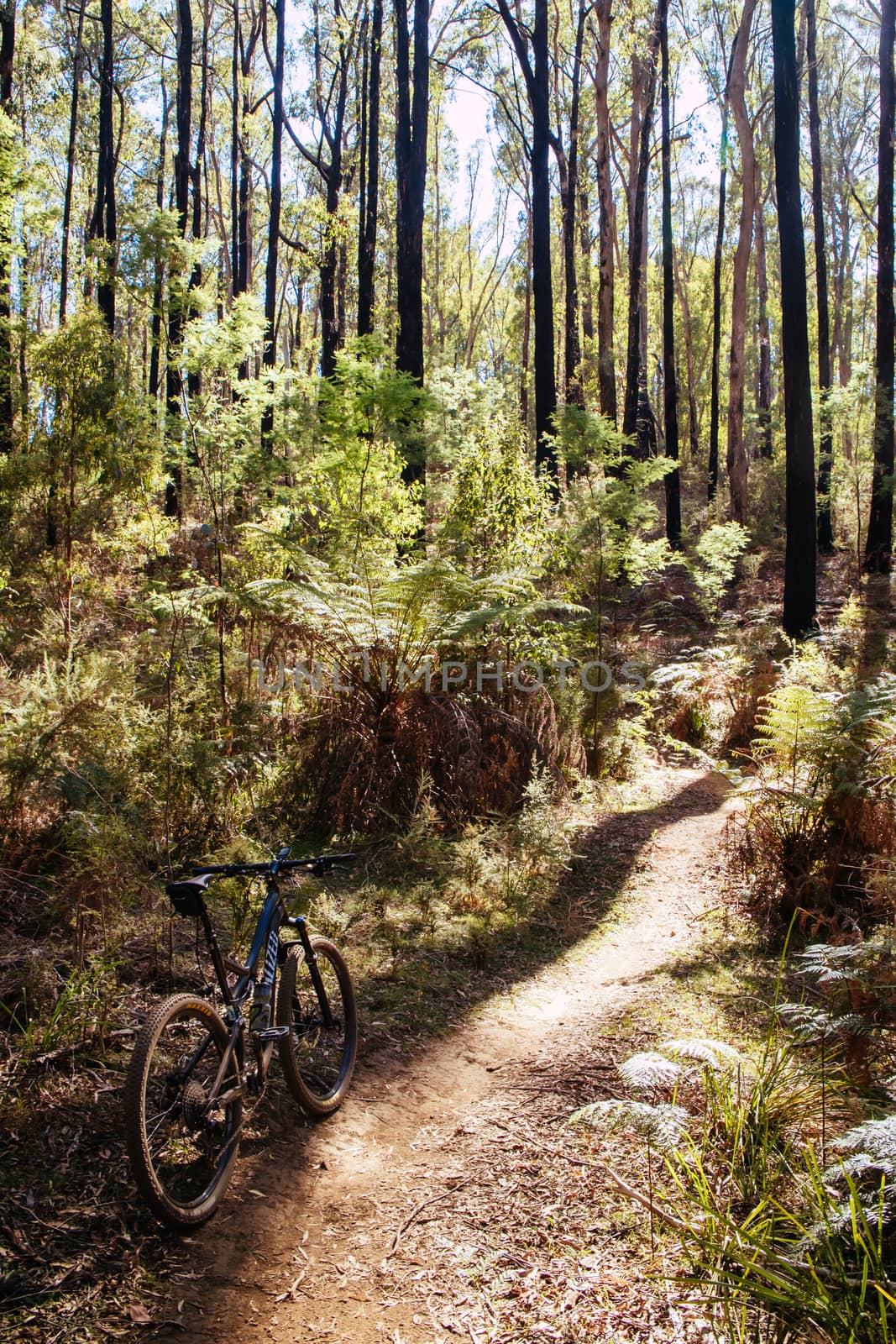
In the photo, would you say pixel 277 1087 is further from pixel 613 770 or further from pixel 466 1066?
pixel 613 770

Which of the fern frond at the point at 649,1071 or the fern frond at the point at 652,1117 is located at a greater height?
the fern frond at the point at 649,1071

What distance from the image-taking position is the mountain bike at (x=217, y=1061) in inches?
105

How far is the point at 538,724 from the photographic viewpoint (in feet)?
26.0

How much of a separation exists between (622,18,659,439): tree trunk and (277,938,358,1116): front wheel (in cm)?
1714

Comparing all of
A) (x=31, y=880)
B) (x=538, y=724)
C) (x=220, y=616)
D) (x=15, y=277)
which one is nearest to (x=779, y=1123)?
(x=31, y=880)

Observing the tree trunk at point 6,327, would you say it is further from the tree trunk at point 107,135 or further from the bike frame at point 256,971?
the bike frame at point 256,971

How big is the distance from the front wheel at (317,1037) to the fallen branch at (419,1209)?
0.59 metres

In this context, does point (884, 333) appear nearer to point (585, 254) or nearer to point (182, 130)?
point (182, 130)

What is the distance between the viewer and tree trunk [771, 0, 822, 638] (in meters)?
12.1

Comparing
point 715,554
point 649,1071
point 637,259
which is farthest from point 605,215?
point 649,1071

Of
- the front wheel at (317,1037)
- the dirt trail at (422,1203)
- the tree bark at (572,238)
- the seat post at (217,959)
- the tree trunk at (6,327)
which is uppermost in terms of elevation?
the tree bark at (572,238)

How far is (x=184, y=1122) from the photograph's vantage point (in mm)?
2961

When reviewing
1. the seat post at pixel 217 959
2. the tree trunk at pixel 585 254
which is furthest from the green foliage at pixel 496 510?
the tree trunk at pixel 585 254

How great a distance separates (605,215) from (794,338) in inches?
430
